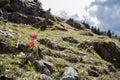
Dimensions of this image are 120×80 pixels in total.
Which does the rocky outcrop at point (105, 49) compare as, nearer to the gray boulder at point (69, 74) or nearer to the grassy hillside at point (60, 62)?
the grassy hillside at point (60, 62)

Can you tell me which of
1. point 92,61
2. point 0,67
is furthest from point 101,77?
point 0,67

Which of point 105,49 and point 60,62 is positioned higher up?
point 60,62

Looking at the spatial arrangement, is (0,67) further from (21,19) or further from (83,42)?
(21,19)

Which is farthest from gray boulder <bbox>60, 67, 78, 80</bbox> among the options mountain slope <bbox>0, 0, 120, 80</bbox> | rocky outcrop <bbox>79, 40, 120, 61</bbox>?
rocky outcrop <bbox>79, 40, 120, 61</bbox>

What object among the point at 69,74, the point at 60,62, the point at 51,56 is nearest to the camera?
the point at 69,74

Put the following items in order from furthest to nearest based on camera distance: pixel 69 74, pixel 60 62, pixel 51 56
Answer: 1. pixel 51 56
2. pixel 60 62
3. pixel 69 74

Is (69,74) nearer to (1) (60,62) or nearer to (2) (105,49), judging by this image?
(1) (60,62)

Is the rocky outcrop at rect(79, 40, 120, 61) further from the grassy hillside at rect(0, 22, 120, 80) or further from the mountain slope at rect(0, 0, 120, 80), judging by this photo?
the grassy hillside at rect(0, 22, 120, 80)

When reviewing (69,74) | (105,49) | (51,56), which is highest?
(51,56)

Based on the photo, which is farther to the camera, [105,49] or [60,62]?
[105,49]

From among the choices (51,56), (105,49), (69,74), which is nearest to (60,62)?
(51,56)

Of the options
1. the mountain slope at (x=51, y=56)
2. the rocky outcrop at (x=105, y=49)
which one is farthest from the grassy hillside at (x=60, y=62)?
the rocky outcrop at (x=105, y=49)

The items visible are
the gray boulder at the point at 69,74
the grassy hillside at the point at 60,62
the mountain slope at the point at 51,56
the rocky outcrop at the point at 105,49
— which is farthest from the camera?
the rocky outcrop at the point at 105,49

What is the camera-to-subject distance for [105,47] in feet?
165
